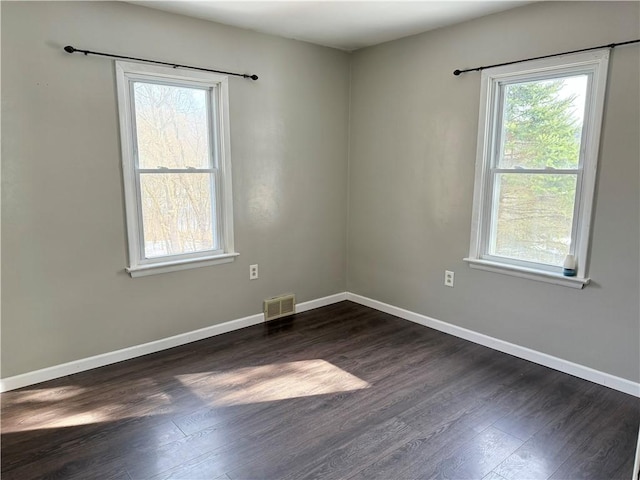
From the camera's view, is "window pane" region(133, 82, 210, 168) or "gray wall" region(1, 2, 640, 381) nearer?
"gray wall" region(1, 2, 640, 381)

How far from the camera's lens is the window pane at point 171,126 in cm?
293

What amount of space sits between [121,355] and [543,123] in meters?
3.32

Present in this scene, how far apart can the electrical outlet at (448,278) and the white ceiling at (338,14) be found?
6.29ft

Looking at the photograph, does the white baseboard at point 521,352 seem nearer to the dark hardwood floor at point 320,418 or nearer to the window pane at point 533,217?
the dark hardwood floor at point 320,418

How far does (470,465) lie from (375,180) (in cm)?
256

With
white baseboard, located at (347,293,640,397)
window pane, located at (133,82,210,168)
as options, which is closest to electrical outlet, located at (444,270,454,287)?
white baseboard, located at (347,293,640,397)

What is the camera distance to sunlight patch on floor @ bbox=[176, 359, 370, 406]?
2516mm

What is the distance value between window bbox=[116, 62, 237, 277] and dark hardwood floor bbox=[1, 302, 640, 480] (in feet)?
2.55

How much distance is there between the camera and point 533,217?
9.63ft

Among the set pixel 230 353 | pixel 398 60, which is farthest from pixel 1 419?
pixel 398 60

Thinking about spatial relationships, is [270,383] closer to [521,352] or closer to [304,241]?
[304,241]

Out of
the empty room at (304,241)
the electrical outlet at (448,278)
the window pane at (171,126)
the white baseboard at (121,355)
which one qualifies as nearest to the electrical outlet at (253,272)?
the empty room at (304,241)

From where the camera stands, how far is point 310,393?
2.56 meters

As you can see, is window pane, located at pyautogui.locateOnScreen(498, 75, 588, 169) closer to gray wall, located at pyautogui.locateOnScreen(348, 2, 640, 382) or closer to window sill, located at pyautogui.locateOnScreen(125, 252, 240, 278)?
gray wall, located at pyautogui.locateOnScreen(348, 2, 640, 382)
